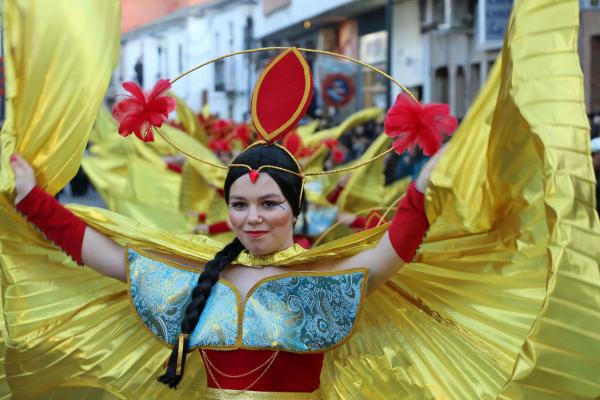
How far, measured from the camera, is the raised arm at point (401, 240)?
2834 millimetres

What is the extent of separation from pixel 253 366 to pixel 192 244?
19.3 inches

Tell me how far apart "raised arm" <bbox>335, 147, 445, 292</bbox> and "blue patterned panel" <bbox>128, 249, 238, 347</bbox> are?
35 centimetres

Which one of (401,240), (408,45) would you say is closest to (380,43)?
(408,45)

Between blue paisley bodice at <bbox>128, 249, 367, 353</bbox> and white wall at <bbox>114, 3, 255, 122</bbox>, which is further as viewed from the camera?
white wall at <bbox>114, 3, 255, 122</bbox>

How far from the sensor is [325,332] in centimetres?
310

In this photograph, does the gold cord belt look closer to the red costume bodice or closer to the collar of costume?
the red costume bodice

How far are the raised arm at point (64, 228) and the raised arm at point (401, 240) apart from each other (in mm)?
691

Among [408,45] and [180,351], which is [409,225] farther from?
[408,45]

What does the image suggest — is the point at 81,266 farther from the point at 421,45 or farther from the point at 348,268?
the point at 421,45

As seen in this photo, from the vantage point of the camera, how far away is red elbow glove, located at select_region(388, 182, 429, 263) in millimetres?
2844

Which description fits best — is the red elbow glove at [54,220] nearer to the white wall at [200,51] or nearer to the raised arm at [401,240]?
the raised arm at [401,240]

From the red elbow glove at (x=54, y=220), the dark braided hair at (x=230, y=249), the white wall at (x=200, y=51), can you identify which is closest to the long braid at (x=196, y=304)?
the dark braided hair at (x=230, y=249)

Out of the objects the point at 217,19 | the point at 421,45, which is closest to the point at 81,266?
the point at 421,45

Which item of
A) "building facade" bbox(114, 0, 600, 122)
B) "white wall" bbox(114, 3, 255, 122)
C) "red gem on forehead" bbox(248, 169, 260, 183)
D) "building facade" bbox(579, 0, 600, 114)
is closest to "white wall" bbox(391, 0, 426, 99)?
"building facade" bbox(114, 0, 600, 122)
